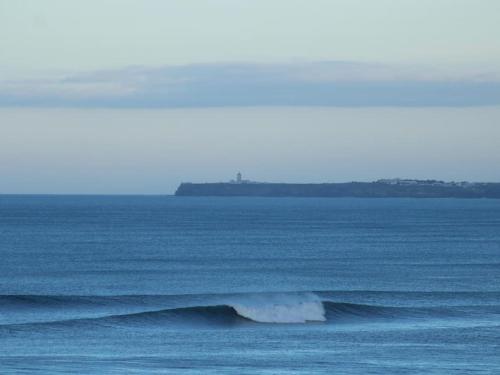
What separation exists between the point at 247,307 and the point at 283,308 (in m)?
1.81

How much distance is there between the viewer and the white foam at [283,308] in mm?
44750

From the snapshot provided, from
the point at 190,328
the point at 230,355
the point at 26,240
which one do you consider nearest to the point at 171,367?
the point at 230,355

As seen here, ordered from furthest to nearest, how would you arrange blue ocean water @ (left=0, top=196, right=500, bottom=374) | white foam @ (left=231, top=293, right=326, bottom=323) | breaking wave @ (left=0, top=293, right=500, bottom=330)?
white foam @ (left=231, top=293, right=326, bottom=323)
breaking wave @ (left=0, top=293, right=500, bottom=330)
blue ocean water @ (left=0, top=196, right=500, bottom=374)

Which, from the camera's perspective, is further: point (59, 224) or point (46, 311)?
point (59, 224)

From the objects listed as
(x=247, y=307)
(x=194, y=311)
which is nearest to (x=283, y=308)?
(x=247, y=307)

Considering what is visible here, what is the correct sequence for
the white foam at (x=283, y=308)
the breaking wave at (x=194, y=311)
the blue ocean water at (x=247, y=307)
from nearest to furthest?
1. the blue ocean water at (x=247, y=307)
2. the breaking wave at (x=194, y=311)
3. the white foam at (x=283, y=308)

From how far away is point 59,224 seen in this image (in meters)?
125

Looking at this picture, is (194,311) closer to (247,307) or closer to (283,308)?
(247,307)

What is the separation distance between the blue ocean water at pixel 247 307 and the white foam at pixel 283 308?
9 centimetres

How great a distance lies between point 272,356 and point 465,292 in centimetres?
2193

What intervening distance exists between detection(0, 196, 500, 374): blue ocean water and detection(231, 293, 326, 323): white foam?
0.28 ft

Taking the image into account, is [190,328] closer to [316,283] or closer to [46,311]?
[46,311]

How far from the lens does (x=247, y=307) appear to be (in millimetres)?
46750

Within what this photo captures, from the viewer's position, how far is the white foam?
147ft
